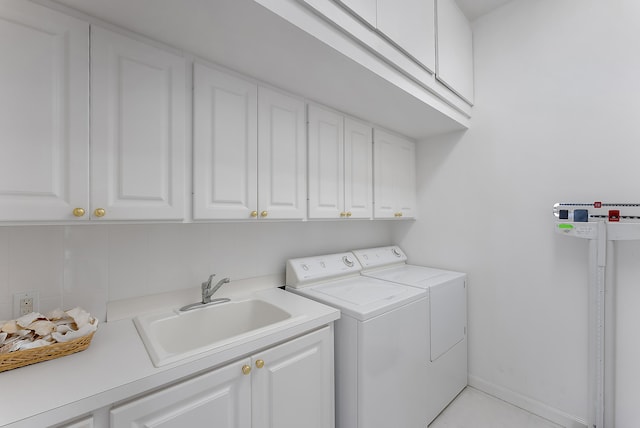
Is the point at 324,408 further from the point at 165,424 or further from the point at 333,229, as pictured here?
the point at 333,229

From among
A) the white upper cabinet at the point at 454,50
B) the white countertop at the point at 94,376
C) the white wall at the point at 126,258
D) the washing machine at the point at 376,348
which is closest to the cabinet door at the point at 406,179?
the white upper cabinet at the point at 454,50

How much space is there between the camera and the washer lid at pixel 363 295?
1.47 m

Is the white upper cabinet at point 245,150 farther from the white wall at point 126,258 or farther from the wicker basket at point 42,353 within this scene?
the wicker basket at point 42,353

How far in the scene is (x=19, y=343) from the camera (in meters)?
0.90

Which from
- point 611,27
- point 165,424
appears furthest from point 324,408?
point 611,27

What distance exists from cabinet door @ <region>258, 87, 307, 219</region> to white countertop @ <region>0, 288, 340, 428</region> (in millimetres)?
690

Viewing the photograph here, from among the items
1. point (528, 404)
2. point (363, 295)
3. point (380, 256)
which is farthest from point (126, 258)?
point (528, 404)

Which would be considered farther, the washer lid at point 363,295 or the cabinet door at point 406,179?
the cabinet door at point 406,179

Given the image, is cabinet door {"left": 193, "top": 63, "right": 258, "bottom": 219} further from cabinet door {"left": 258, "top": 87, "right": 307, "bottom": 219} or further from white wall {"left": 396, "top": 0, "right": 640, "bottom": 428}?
white wall {"left": 396, "top": 0, "right": 640, "bottom": 428}

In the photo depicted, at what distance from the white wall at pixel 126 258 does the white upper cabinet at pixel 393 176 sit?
76 cm

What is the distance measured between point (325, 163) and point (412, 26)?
0.94 m

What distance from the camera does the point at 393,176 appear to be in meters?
2.40

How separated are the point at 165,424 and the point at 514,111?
267 centimetres

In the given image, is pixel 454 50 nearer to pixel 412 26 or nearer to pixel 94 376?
pixel 412 26
